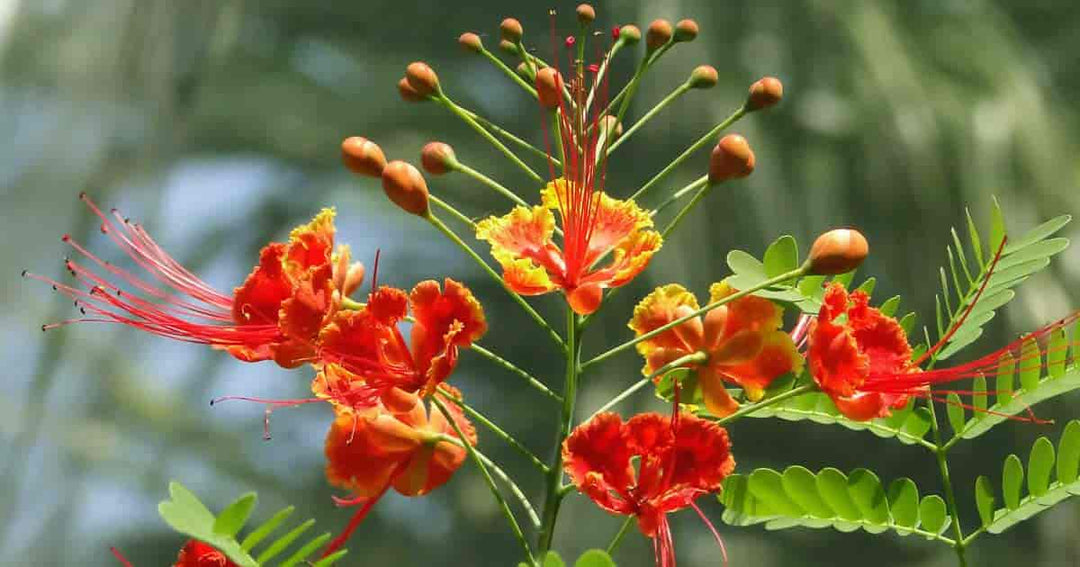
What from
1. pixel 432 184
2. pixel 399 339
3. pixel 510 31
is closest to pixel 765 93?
pixel 510 31

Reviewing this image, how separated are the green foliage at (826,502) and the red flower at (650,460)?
10cm

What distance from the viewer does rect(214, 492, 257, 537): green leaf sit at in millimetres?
494

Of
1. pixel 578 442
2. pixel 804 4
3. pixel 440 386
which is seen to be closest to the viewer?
pixel 578 442

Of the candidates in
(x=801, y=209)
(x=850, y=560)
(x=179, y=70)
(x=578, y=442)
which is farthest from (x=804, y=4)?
(x=578, y=442)

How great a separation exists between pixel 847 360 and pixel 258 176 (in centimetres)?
218

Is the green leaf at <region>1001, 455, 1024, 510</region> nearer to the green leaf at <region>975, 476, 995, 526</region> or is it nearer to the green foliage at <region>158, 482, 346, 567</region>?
the green leaf at <region>975, 476, 995, 526</region>

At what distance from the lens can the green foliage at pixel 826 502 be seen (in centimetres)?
69

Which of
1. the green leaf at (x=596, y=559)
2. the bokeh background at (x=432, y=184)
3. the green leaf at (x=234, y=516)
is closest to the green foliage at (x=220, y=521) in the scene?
the green leaf at (x=234, y=516)

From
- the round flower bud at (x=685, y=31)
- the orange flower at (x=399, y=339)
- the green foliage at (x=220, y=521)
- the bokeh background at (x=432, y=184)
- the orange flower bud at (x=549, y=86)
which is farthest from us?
the bokeh background at (x=432, y=184)

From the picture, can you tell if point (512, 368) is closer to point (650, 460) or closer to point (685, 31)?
point (650, 460)

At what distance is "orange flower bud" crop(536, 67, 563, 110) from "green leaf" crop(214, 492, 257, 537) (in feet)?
1.02

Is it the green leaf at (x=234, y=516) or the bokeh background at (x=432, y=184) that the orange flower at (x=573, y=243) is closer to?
the green leaf at (x=234, y=516)

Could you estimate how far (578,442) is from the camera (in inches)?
23.0

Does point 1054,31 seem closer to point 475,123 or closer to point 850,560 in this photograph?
point 850,560
